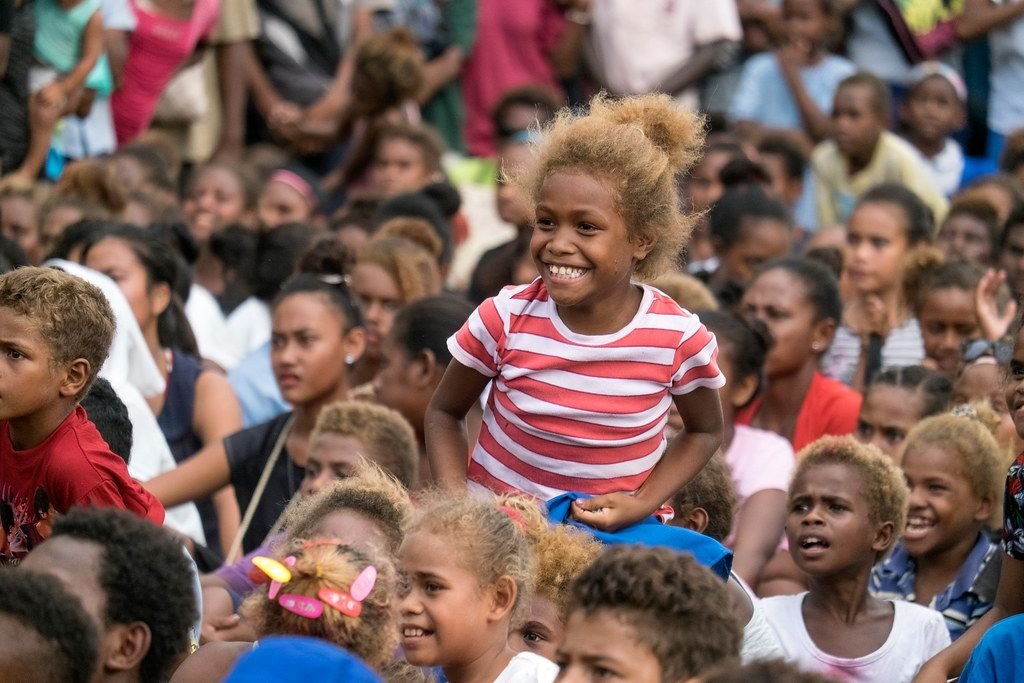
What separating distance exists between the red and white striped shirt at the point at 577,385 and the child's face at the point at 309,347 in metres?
2.21

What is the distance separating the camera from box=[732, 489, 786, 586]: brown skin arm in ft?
18.7

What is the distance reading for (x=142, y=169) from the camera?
9.61 m

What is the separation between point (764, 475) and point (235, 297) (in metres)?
3.58

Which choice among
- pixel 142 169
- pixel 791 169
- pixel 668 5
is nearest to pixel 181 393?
pixel 142 169

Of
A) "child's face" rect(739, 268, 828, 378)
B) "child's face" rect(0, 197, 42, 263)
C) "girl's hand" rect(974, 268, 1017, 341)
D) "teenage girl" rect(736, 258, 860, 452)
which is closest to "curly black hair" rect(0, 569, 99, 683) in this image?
"teenage girl" rect(736, 258, 860, 452)

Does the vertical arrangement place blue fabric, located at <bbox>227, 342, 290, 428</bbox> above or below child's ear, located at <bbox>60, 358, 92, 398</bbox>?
below

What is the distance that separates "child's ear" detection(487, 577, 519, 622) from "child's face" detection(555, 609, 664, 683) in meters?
0.75

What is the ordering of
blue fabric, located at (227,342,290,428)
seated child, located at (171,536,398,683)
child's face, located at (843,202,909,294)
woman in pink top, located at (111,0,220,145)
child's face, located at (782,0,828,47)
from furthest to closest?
child's face, located at (782,0,828,47)
woman in pink top, located at (111,0,220,145)
child's face, located at (843,202,909,294)
blue fabric, located at (227,342,290,428)
seated child, located at (171,536,398,683)

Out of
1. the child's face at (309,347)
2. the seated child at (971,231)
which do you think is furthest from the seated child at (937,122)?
the child's face at (309,347)

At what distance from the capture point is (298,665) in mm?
2762

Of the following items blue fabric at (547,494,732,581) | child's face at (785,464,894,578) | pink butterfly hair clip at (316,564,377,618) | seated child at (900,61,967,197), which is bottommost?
seated child at (900,61,967,197)

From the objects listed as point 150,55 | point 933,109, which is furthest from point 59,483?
point 933,109

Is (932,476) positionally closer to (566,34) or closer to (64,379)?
(64,379)

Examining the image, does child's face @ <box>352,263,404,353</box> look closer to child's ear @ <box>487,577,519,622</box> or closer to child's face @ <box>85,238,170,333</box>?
child's face @ <box>85,238,170,333</box>
